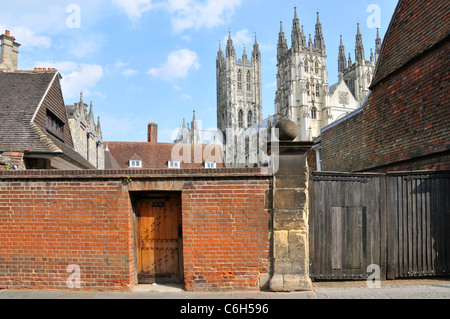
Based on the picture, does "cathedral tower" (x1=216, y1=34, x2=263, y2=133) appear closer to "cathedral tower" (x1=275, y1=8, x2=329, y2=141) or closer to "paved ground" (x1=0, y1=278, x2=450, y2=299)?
"cathedral tower" (x1=275, y1=8, x2=329, y2=141)

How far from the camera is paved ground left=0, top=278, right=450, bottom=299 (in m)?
5.75

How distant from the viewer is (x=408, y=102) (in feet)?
31.0

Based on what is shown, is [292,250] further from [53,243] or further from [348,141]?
[348,141]

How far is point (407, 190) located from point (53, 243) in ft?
23.2

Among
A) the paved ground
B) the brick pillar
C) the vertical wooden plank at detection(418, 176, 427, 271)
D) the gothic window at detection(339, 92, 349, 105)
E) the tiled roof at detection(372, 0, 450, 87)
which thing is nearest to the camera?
the paved ground

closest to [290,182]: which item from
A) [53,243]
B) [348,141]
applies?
[53,243]

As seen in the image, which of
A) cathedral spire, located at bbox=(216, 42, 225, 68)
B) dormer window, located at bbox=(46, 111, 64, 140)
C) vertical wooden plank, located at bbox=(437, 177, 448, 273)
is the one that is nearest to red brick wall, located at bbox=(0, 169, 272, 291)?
vertical wooden plank, located at bbox=(437, 177, 448, 273)

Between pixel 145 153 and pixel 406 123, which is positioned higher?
pixel 145 153

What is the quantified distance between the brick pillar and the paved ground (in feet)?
0.88

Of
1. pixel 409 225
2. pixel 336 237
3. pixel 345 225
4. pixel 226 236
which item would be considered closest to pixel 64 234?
pixel 226 236

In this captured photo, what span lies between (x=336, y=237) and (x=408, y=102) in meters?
5.09

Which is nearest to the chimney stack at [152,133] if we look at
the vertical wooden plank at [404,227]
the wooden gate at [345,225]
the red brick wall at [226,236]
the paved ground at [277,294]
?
the paved ground at [277,294]

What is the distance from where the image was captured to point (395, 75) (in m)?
10.2

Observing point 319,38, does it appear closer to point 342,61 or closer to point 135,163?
point 342,61
